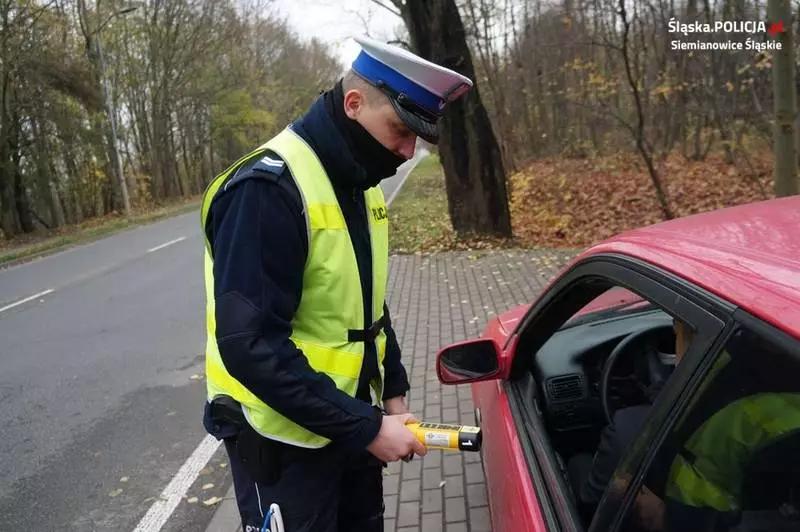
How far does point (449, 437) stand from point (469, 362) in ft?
2.37

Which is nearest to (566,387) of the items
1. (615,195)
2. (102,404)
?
(102,404)

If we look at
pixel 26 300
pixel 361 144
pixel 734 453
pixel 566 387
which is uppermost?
pixel 361 144

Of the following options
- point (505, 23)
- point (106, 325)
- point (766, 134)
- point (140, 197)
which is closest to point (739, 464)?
point (106, 325)

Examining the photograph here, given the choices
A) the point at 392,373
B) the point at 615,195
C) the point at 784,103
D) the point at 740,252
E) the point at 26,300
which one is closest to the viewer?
the point at 740,252

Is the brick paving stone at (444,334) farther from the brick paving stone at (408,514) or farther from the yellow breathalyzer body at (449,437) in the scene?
the yellow breathalyzer body at (449,437)

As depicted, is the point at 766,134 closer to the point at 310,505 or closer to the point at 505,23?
the point at 505,23

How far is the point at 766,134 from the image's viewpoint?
14047 millimetres

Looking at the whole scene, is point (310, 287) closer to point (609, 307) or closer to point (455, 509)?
point (609, 307)

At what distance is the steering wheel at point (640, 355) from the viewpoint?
2189 millimetres

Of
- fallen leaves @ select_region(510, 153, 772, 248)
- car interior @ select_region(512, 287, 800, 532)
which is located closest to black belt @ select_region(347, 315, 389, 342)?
car interior @ select_region(512, 287, 800, 532)

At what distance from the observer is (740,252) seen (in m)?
1.36

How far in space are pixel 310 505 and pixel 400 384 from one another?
57cm

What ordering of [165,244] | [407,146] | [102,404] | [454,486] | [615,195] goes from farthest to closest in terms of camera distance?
[165,244] → [615,195] → [102,404] → [454,486] → [407,146]

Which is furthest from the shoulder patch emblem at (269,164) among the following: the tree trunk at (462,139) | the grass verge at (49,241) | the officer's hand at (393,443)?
the grass verge at (49,241)
